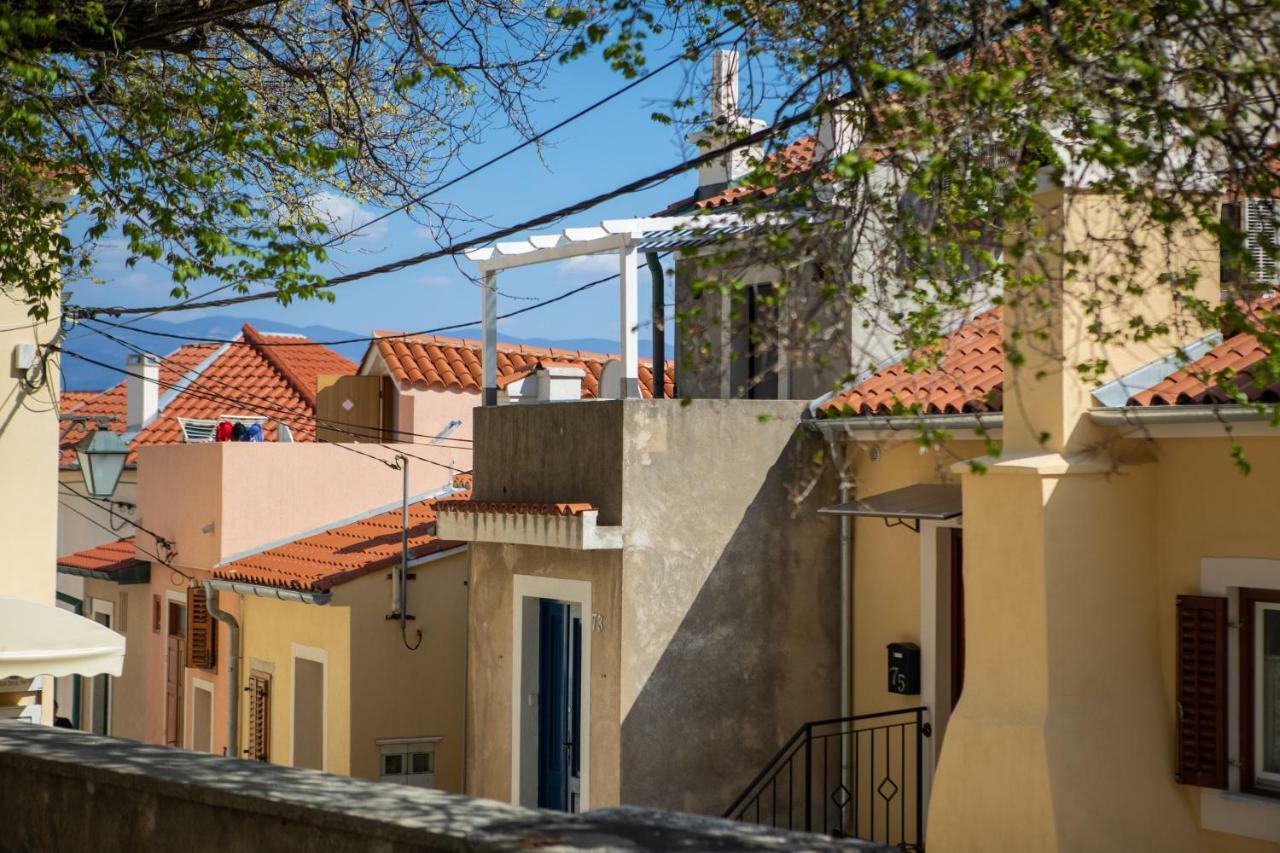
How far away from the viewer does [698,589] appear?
12.9m

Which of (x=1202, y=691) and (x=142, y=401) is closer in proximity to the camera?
(x=1202, y=691)

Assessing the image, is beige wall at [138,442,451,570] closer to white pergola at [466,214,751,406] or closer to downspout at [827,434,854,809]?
white pergola at [466,214,751,406]

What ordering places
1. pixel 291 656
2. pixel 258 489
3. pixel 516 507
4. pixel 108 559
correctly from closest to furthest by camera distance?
1. pixel 516 507
2. pixel 291 656
3. pixel 258 489
4. pixel 108 559

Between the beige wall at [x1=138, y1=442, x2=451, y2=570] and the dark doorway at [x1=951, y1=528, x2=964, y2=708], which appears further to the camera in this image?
the beige wall at [x1=138, y1=442, x2=451, y2=570]

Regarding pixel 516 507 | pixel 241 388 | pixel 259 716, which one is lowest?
pixel 259 716

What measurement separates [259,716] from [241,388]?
10698mm

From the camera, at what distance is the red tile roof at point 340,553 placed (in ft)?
59.3

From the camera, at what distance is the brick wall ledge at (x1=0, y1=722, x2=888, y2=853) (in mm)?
4449

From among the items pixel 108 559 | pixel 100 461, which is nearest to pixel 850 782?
pixel 100 461

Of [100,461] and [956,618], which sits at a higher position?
[100,461]

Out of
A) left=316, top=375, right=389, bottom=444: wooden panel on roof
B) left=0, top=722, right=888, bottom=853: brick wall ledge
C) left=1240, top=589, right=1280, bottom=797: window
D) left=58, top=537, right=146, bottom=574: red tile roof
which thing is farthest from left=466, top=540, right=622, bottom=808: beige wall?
left=316, top=375, right=389, bottom=444: wooden panel on roof

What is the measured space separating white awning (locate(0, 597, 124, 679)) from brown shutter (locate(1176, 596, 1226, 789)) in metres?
7.13

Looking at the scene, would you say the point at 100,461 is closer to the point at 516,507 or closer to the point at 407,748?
the point at 407,748

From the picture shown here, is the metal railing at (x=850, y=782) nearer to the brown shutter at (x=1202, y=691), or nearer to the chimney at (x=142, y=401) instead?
the brown shutter at (x=1202, y=691)
